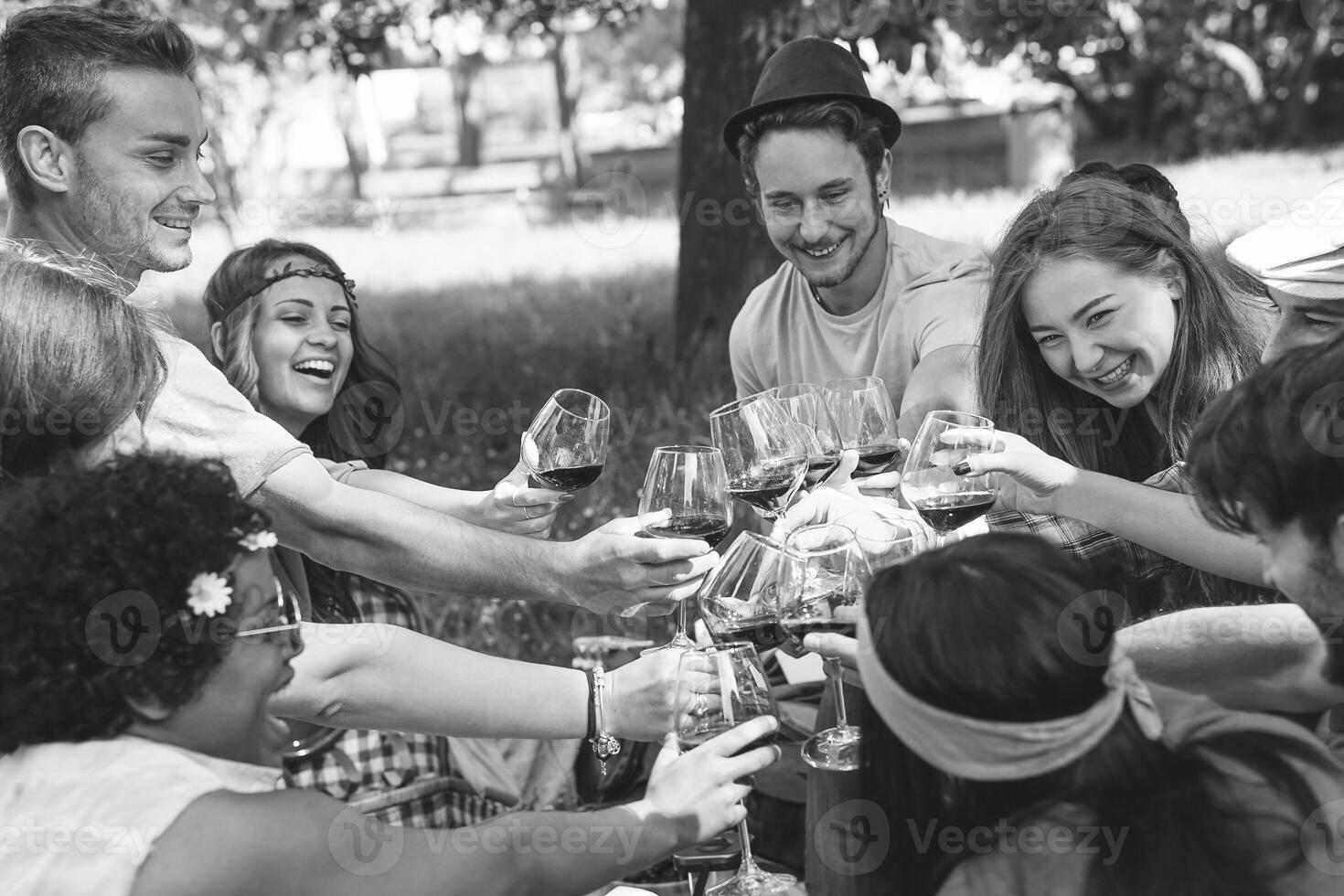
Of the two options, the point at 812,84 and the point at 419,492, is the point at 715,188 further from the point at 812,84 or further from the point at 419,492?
the point at 419,492

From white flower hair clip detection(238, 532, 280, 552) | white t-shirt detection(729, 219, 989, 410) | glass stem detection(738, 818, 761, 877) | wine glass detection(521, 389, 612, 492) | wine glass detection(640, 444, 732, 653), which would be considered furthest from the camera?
white t-shirt detection(729, 219, 989, 410)

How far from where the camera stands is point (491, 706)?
2898 mm

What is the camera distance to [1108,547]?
11.5ft

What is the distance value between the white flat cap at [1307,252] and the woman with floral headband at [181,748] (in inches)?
67.5

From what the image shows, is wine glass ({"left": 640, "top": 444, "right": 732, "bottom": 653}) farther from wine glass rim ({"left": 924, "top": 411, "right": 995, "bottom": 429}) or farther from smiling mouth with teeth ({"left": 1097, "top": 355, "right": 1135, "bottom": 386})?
smiling mouth with teeth ({"left": 1097, "top": 355, "right": 1135, "bottom": 386})

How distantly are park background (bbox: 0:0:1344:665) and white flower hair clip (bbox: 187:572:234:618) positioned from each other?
1.23 meters

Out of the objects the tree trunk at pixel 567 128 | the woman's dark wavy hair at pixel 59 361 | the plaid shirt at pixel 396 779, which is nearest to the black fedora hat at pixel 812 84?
the plaid shirt at pixel 396 779

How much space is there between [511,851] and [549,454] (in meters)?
1.46

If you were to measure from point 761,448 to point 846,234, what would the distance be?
1443 mm

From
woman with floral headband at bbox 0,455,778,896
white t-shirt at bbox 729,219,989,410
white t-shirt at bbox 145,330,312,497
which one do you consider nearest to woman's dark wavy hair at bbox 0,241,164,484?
white t-shirt at bbox 145,330,312,497

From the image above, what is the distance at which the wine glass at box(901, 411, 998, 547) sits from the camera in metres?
3.00

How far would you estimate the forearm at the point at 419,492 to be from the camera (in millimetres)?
4020

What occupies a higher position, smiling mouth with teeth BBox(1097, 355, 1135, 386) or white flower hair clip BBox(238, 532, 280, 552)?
smiling mouth with teeth BBox(1097, 355, 1135, 386)

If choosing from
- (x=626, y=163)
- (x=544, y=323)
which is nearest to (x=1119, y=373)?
(x=544, y=323)
